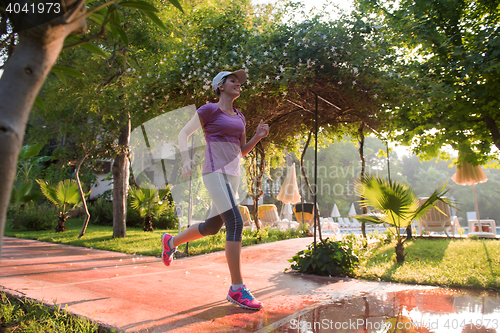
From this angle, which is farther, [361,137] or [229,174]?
[361,137]

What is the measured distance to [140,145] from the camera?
8883 millimetres

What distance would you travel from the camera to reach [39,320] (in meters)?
2.36

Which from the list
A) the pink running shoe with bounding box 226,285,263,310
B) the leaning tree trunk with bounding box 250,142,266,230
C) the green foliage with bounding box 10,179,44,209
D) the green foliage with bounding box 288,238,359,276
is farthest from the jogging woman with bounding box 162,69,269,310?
the green foliage with bounding box 10,179,44,209

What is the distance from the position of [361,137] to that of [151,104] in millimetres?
3975

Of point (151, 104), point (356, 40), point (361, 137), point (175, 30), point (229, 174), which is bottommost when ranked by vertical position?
point (229, 174)

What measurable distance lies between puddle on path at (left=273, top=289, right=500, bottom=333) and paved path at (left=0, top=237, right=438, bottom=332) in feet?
0.55

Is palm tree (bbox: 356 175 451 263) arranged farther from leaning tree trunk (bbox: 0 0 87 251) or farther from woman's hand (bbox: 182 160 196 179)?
leaning tree trunk (bbox: 0 0 87 251)

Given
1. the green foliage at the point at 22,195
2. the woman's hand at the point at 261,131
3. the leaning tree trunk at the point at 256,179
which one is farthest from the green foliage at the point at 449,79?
the green foliage at the point at 22,195

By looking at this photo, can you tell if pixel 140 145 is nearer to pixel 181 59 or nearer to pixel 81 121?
pixel 181 59

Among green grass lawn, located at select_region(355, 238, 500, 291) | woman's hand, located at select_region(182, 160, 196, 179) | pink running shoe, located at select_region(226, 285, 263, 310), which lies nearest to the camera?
pink running shoe, located at select_region(226, 285, 263, 310)

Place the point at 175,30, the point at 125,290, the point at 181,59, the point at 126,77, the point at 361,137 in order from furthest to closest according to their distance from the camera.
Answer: the point at 126,77 → the point at 175,30 → the point at 361,137 → the point at 181,59 → the point at 125,290

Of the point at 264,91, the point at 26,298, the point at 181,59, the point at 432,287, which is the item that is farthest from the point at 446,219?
the point at 26,298

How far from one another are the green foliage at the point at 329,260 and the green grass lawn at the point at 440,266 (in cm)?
19

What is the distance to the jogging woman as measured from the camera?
2.73 metres
